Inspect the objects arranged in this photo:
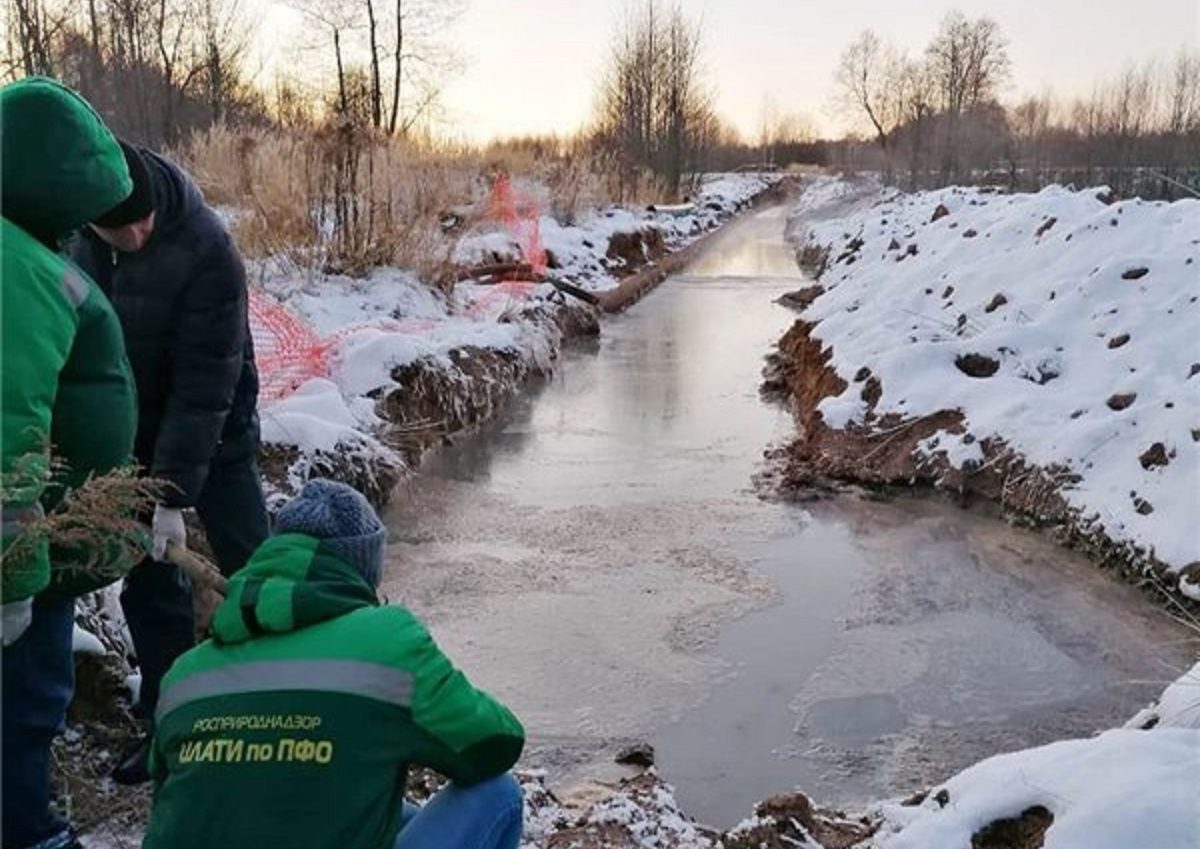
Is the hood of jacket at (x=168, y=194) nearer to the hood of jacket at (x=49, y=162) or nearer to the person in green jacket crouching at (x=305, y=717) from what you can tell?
the hood of jacket at (x=49, y=162)

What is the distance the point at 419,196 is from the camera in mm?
9781

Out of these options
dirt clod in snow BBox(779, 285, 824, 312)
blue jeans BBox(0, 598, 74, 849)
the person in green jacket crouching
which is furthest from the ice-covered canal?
dirt clod in snow BBox(779, 285, 824, 312)

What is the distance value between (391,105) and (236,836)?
2222cm

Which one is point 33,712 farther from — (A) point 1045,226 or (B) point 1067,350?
(A) point 1045,226

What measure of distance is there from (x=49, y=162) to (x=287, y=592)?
0.90 meters

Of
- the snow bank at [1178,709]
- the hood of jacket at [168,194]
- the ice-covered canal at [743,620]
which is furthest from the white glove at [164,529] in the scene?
the snow bank at [1178,709]

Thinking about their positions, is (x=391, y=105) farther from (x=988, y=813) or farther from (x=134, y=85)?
(x=988, y=813)

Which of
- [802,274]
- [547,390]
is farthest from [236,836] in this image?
[802,274]

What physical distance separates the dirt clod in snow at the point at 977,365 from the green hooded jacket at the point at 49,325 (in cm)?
610

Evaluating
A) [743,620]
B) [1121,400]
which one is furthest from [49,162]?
[1121,400]

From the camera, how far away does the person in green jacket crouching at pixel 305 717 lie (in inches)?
60.6

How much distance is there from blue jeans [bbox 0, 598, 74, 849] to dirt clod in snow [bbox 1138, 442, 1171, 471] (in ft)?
16.5

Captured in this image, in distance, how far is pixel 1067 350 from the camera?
273 inches

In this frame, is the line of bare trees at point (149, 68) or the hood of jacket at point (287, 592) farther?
the line of bare trees at point (149, 68)
